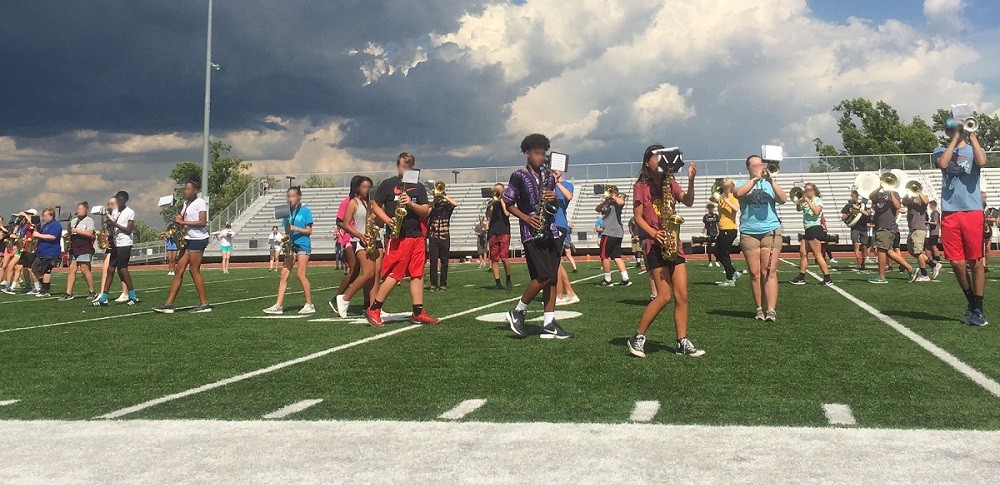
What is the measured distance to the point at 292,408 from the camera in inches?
206

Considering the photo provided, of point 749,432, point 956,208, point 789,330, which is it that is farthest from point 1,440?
point 956,208

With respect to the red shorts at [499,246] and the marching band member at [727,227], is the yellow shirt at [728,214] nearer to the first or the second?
the marching band member at [727,227]

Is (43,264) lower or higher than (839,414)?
higher

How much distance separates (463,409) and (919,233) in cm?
1461

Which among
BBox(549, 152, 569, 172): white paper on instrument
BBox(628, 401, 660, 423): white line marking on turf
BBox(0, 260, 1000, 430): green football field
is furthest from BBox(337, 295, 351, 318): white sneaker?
BBox(628, 401, 660, 423): white line marking on turf

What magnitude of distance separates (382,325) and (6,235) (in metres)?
16.1

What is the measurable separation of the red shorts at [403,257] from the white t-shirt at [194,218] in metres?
3.76

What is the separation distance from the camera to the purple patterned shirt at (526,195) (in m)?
8.34

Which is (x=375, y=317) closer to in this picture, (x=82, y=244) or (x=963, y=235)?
(x=963, y=235)

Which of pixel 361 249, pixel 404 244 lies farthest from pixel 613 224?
pixel 404 244

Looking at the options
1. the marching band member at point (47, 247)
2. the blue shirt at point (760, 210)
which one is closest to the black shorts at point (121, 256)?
the marching band member at point (47, 247)

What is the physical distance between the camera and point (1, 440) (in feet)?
14.7

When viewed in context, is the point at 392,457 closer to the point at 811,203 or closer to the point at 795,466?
the point at 795,466

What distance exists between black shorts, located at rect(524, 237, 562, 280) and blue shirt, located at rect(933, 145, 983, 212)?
404 cm
